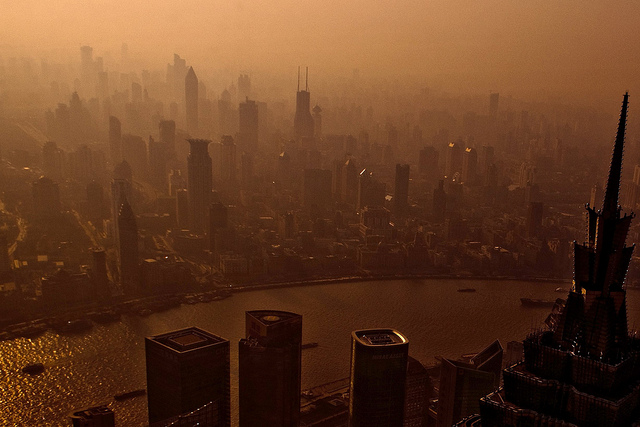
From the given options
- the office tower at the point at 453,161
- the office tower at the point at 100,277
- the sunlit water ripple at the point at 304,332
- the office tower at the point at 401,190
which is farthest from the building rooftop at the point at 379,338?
the office tower at the point at 453,161

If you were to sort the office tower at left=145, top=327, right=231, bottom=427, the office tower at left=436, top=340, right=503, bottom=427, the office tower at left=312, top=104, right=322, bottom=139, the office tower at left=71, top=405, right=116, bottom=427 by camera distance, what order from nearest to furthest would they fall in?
1. the office tower at left=71, top=405, right=116, bottom=427
2. the office tower at left=145, top=327, right=231, bottom=427
3. the office tower at left=436, top=340, right=503, bottom=427
4. the office tower at left=312, top=104, right=322, bottom=139

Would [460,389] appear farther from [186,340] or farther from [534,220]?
[534,220]

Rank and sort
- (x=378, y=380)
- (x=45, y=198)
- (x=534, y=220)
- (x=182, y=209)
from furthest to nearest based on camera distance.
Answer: (x=182, y=209)
(x=534, y=220)
(x=45, y=198)
(x=378, y=380)

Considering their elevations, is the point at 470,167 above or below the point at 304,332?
above

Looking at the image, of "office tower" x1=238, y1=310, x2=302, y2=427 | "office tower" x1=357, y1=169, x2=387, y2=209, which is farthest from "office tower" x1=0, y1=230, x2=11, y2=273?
"office tower" x1=357, y1=169, x2=387, y2=209

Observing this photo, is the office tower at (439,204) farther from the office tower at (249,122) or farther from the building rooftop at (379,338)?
Result: the building rooftop at (379,338)

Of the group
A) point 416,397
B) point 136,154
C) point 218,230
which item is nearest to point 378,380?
point 416,397

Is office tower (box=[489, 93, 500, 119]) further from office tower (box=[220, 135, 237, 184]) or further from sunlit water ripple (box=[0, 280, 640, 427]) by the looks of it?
office tower (box=[220, 135, 237, 184])
